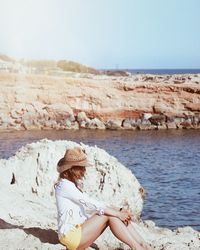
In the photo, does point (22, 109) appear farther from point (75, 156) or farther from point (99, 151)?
point (75, 156)

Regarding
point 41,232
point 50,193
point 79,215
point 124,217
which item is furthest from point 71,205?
point 50,193

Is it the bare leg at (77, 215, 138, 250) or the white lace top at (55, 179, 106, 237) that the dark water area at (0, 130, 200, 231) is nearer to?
the bare leg at (77, 215, 138, 250)

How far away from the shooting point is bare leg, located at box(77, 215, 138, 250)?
6.33 meters

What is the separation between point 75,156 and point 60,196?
0.48 m

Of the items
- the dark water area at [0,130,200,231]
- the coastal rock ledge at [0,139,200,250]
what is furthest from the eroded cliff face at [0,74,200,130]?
the coastal rock ledge at [0,139,200,250]

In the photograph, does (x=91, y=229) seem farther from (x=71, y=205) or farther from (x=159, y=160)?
(x=159, y=160)

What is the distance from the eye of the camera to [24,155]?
11023mm

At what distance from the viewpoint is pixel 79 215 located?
6371 mm

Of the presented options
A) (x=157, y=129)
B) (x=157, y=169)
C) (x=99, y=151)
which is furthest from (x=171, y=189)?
(x=157, y=129)

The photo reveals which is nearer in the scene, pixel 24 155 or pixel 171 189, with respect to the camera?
pixel 24 155

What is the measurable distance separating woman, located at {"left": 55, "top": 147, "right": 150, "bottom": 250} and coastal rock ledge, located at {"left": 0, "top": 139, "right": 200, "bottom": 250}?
1467mm

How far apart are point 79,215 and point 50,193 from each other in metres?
4.32

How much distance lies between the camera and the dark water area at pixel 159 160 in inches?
586

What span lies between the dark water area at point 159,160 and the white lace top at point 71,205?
7.26m
